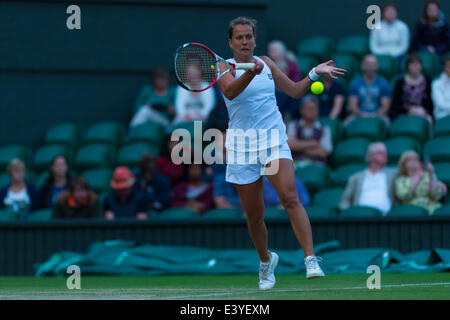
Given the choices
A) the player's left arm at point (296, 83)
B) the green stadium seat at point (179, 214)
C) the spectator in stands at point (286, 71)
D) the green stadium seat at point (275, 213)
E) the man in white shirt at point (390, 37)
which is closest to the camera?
the player's left arm at point (296, 83)

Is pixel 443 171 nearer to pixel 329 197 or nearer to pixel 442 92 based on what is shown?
pixel 329 197

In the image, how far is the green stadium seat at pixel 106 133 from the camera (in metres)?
11.7

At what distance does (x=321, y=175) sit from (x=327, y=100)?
1.50 metres

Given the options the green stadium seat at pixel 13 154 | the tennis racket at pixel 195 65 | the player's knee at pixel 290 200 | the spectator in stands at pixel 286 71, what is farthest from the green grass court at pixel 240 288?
the green stadium seat at pixel 13 154

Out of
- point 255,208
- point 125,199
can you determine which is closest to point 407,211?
point 125,199

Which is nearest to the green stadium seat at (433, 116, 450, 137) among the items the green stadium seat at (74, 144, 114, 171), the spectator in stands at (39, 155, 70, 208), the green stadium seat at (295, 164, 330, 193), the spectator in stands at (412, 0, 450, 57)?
the green stadium seat at (295, 164, 330, 193)

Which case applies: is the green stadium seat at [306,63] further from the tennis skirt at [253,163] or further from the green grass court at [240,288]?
the tennis skirt at [253,163]

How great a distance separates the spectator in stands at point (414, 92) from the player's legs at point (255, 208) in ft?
16.5

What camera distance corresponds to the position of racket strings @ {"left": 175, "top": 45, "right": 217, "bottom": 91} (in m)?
6.06

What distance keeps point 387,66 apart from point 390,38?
40 centimetres

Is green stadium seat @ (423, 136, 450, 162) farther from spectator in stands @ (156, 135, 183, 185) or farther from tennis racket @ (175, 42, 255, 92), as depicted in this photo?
tennis racket @ (175, 42, 255, 92)

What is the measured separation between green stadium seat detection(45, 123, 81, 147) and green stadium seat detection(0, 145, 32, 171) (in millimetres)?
Answer: 367

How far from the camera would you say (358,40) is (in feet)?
41.9

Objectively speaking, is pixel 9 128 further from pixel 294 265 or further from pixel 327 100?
pixel 294 265
